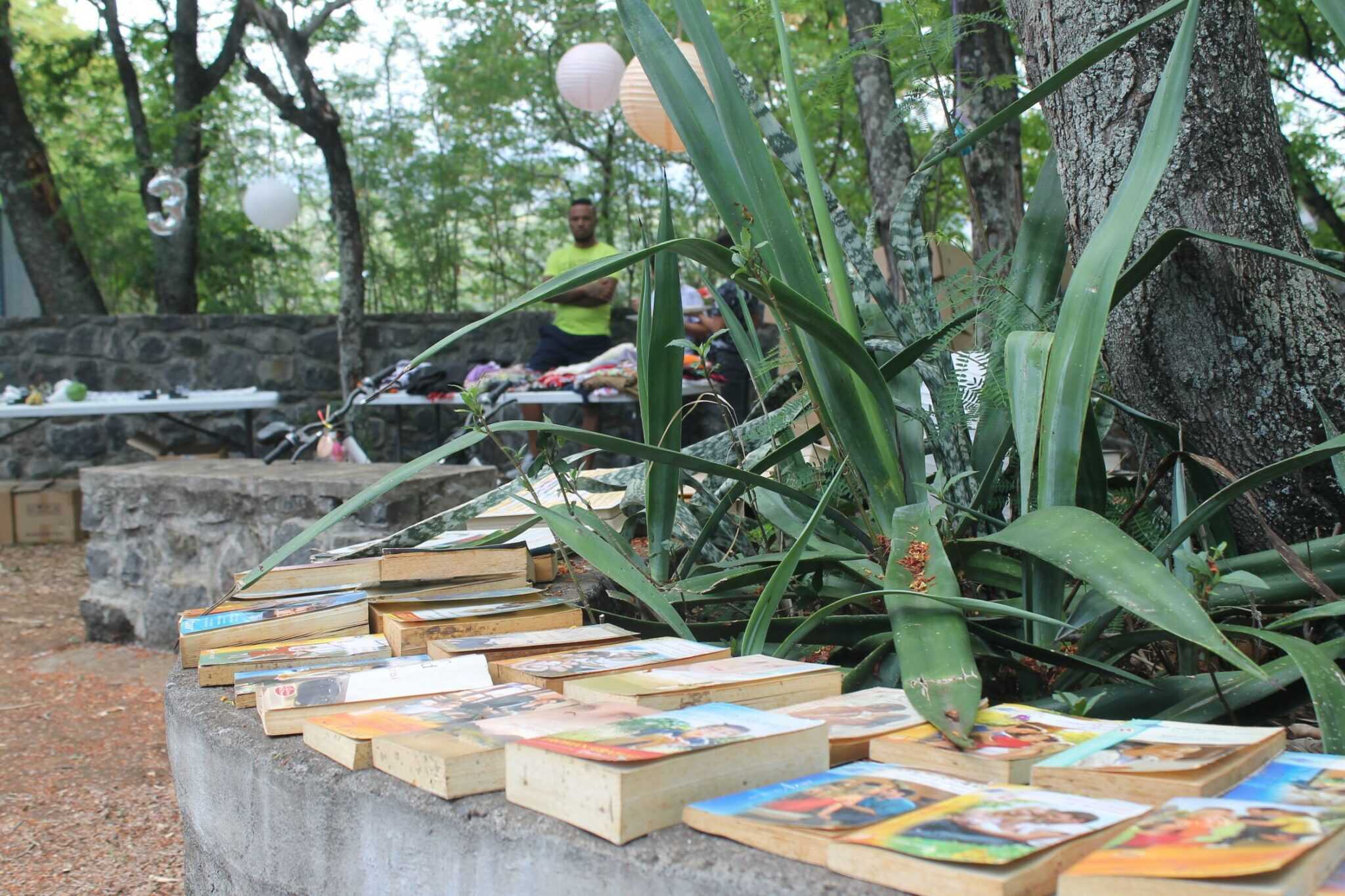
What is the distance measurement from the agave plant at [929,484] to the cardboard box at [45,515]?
213 inches

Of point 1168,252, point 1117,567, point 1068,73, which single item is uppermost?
point 1068,73

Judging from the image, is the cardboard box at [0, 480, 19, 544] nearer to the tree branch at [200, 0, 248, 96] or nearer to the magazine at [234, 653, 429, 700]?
the tree branch at [200, 0, 248, 96]

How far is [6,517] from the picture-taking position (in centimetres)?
621

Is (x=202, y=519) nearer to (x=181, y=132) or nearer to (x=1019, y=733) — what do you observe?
(x=1019, y=733)

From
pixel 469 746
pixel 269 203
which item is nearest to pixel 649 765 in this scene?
pixel 469 746

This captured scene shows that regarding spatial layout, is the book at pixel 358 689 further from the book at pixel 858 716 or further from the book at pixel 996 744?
the book at pixel 996 744

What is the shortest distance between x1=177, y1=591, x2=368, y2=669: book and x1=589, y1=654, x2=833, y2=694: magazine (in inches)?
20.9

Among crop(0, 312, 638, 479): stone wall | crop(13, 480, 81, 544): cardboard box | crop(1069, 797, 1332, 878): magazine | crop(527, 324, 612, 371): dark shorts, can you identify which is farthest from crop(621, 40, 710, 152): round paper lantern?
crop(1069, 797, 1332, 878): magazine

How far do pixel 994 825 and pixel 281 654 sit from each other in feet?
2.95

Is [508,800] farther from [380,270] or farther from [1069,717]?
[380,270]

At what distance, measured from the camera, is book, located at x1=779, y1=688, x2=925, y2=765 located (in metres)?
0.92

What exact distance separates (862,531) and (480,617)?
497mm

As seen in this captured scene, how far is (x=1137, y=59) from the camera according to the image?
148 centimetres

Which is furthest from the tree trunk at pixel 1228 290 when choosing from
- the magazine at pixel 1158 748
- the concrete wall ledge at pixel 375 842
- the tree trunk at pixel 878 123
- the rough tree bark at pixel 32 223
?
the rough tree bark at pixel 32 223
